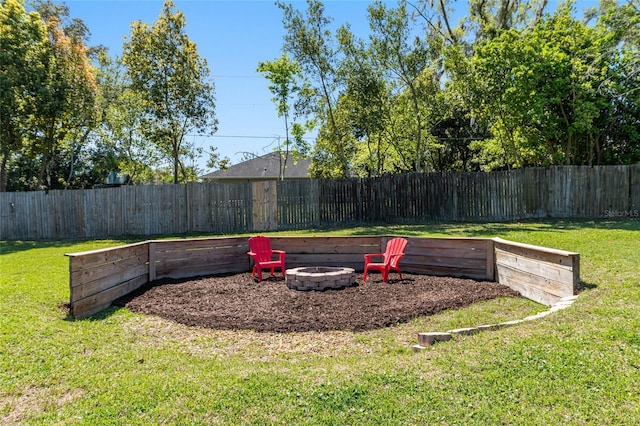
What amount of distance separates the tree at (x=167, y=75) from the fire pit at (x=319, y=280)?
11.2 m

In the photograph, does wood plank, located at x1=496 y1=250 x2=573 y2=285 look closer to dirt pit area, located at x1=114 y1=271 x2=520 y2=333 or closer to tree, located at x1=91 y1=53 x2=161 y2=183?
dirt pit area, located at x1=114 y1=271 x2=520 y2=333

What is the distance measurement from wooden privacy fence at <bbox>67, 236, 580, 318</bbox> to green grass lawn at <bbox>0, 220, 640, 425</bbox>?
1.23 feet

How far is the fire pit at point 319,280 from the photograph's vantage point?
6258 millimetres

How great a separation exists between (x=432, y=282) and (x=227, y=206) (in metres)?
8.50

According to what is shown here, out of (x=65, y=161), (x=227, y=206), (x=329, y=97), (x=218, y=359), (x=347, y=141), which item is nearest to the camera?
(x=218, y=359)

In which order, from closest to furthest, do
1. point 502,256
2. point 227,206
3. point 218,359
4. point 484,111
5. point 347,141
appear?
point 218,359
point 502,256
point 227,206
point 484,111
point 347,141

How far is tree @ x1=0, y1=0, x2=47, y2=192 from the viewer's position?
47.5 ft

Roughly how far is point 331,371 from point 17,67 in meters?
16.5

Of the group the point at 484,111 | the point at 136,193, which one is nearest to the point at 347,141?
the point at 484,111

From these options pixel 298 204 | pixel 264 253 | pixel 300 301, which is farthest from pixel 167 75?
pixel 300 301

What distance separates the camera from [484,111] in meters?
15.2

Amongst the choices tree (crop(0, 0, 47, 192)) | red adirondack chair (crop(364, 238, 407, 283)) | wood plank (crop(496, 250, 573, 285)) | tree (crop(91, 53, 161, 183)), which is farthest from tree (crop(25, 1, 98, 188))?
wood plank (crop(496, 250, 573, 285))

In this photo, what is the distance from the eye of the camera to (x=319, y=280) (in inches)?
247

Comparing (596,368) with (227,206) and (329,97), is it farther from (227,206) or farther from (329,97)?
(329,97)
